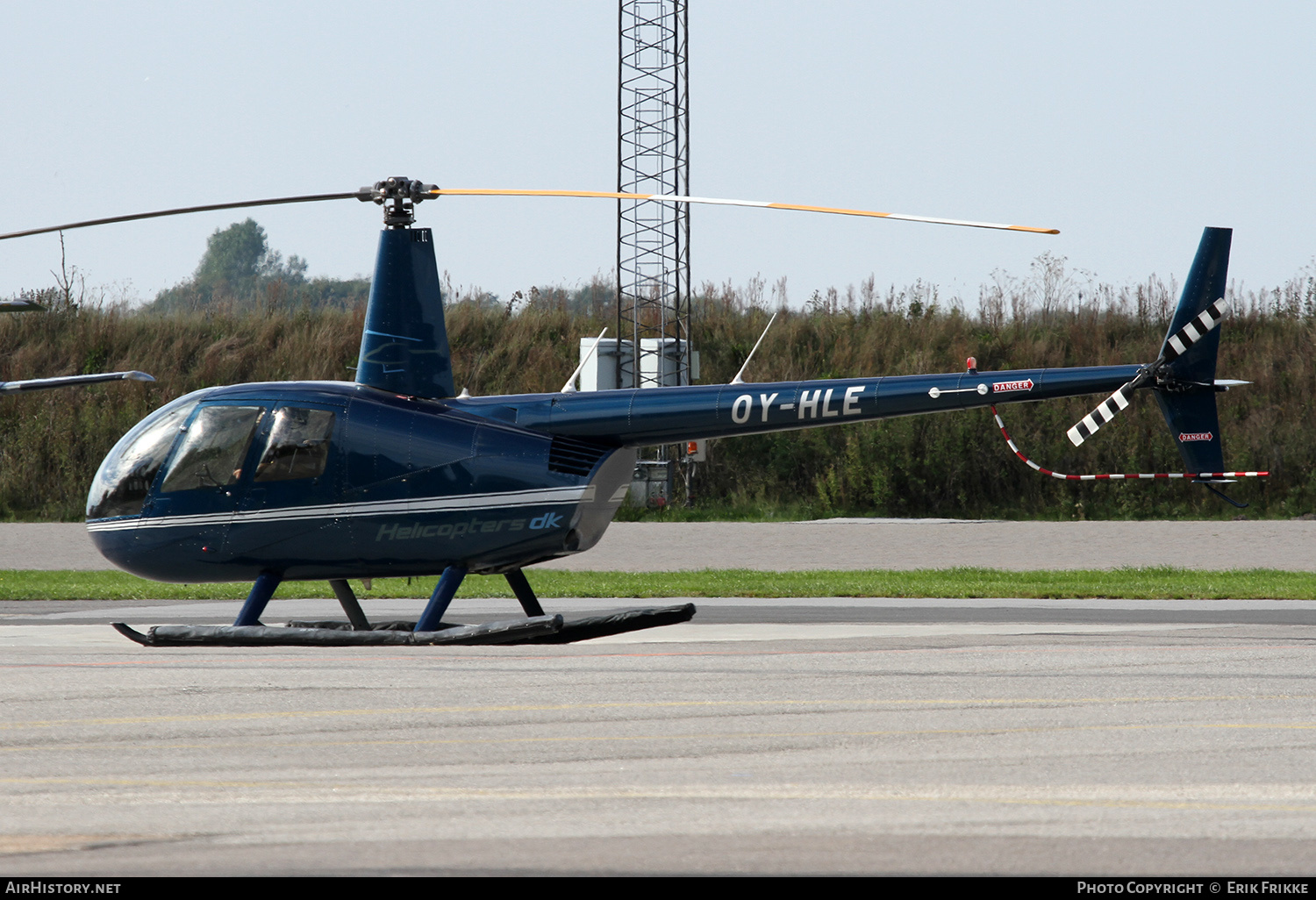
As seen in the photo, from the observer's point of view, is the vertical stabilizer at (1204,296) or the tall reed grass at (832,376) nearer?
the vertical stabilizer at (1204,296)

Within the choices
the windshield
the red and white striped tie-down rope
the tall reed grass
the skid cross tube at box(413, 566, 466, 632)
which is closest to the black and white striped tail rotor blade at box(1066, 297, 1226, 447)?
the red and white striped tie-down rope

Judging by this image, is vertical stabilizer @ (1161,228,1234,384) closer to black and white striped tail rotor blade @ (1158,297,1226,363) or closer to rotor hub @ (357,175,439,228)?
black and white striped tail rotor blade @ (1158,297,1226,363)

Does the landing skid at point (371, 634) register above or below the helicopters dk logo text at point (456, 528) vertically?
below

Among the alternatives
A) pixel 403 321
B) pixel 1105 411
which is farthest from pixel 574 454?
pixel 1105 411

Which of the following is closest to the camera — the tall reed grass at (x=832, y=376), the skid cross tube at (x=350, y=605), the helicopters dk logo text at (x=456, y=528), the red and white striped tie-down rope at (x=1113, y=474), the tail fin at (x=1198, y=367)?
the helicopters dk logo text at (x=456, y=528)

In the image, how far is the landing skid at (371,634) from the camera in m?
9.84

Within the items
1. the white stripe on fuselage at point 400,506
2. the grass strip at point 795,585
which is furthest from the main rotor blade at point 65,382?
the white stripe on fuselage at point 400,506

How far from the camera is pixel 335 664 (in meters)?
9.51

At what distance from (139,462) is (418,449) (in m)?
2.53

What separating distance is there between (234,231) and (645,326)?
91.0m

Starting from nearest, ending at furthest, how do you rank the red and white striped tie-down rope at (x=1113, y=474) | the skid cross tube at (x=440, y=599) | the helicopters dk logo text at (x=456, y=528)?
the skid cross tube at (x=440, y=599), the helicopters dk logo text at (x=456, y=528), the red and white striped tie-down rope at (x=1113, y=474)

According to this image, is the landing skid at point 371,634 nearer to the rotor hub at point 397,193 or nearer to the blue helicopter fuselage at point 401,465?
the blue helicopter fuselage at point 401,465

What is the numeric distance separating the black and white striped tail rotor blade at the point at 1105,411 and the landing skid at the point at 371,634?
4497 mm

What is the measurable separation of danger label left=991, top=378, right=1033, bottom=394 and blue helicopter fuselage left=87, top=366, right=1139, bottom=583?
0.01 m
